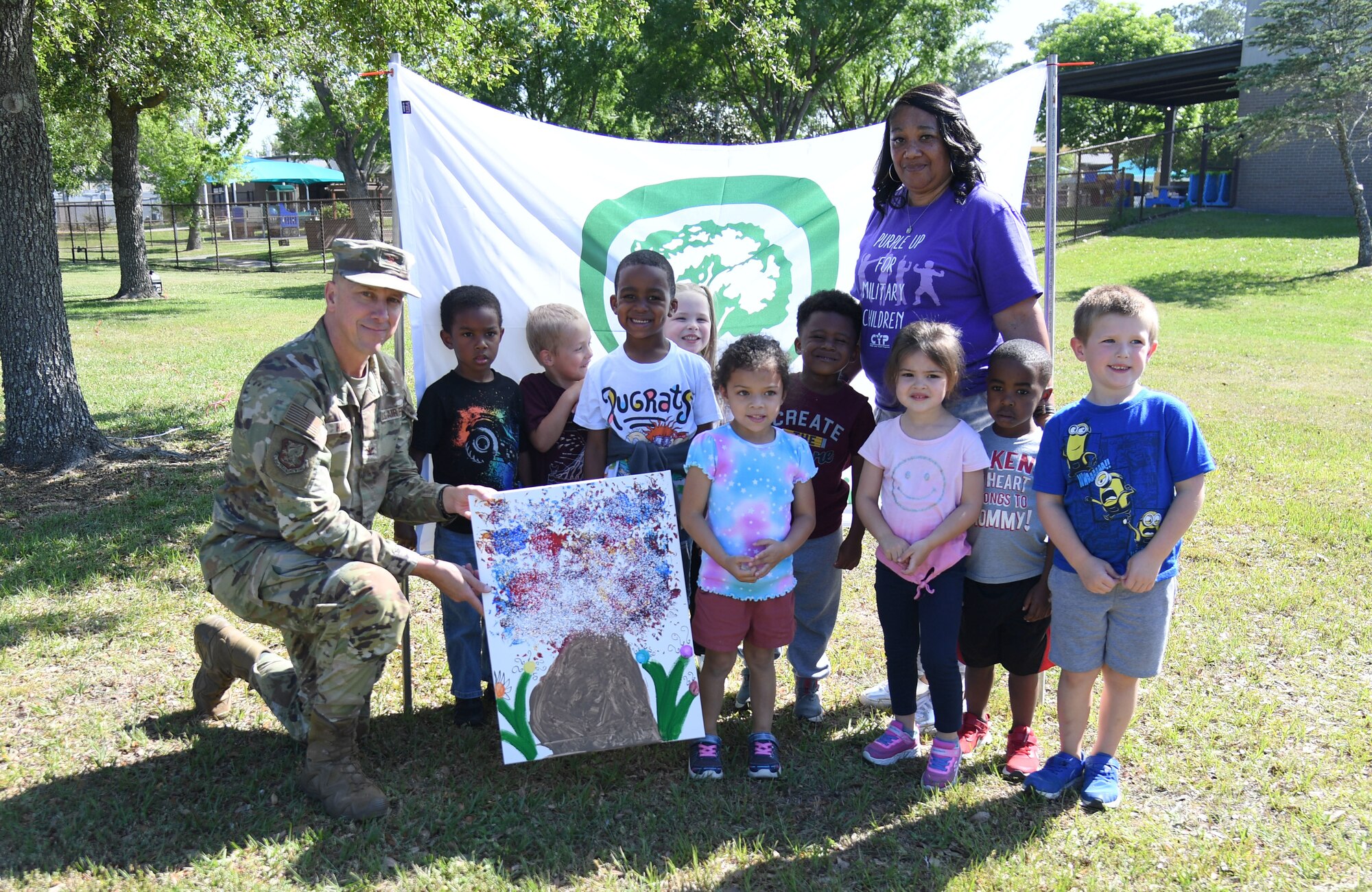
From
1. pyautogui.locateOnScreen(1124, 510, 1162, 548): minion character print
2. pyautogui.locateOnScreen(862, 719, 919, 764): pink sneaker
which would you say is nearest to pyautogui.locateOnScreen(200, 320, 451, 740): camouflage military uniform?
pyautogui.locateOnScreen(862, 719, 919, 764): pink sneaker

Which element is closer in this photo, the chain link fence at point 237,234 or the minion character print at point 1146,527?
the minion character print at point 1146,527

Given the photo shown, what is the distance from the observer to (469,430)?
12.1 feet

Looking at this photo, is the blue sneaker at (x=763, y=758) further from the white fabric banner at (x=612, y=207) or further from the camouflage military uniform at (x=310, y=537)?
the white fabric banner at (x=612, y=207)

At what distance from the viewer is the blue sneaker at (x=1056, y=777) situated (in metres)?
3.31

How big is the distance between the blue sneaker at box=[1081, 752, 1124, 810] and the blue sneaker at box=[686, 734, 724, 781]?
1229 mm

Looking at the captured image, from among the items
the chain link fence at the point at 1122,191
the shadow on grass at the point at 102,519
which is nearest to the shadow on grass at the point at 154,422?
the shadow on grass at the point at 102,519

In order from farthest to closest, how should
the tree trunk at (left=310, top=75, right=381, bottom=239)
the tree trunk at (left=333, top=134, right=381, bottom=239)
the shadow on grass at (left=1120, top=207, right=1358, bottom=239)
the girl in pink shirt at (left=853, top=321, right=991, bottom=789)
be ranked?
the tree trunk at (left=333, top=134, right=381, bottom=239) → the tree trunk at (left=310, top=75, right=381, bottom=239) → the shadow on grass at (left=1120, top=207, right=1358, bottom=239) → the girl in pink shirt at (left=853, top=321, right=991, bottom=789)

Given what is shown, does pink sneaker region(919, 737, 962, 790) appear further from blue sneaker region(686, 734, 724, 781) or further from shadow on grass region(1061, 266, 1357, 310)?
shadow on grass region(1061, 266, 1357, 310)

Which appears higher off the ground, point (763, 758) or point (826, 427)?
point (826, 427)

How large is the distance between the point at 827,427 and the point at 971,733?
4.12 feet

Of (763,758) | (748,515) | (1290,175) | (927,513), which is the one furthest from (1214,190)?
(763,758)

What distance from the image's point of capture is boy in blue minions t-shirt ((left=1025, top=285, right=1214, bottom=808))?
3.04 metres

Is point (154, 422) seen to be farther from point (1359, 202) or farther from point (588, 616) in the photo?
point (1359, 202)

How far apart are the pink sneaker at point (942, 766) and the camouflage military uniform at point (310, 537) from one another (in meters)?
1.87
